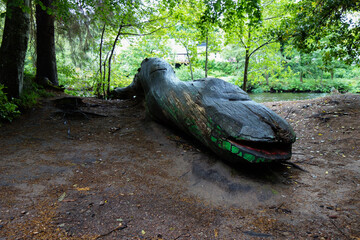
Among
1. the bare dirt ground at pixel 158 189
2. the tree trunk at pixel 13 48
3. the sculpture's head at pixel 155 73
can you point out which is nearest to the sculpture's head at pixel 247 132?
the bare dirt ground at pixel 158 189

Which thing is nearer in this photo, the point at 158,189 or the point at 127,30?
the point at 158,189

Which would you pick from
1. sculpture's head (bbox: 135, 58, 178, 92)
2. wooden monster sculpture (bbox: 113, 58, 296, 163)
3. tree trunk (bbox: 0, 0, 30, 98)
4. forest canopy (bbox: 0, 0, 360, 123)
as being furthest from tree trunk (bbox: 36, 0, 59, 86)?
wooden monster sculpture (bbox: 113, 58, 296, 163)

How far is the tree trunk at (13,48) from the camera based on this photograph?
3.97m

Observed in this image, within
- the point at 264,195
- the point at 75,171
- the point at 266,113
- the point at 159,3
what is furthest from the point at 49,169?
the point at 159,3

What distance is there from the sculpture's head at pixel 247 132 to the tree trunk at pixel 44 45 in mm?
5952

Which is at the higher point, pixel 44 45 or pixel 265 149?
pixel 44 45

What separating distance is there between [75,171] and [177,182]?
4.05 feet

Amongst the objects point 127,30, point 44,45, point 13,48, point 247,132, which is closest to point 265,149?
point 247,132

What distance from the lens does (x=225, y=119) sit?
8.32 ft

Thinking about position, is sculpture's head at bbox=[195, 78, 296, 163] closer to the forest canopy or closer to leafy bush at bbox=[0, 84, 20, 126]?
the forest canopy

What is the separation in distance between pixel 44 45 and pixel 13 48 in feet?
8.38

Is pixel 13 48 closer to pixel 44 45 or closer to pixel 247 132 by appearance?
pixel 44 45

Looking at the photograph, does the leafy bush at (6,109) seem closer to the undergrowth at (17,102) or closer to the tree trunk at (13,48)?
the undergrowth at (17,102)

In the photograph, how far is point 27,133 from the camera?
3.51m
